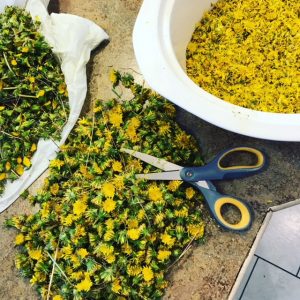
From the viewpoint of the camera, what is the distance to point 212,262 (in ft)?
4.29

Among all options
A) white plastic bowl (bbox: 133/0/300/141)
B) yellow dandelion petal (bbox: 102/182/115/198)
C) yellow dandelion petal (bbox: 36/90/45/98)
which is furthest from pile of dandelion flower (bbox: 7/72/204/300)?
white plastic bowl (bbox: 133/0/300/141)

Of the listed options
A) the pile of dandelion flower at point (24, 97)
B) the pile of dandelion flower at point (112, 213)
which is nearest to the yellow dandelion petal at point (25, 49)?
the pile of dandelion flower at point (24, 97)

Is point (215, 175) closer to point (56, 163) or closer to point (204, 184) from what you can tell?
point (204, 184)

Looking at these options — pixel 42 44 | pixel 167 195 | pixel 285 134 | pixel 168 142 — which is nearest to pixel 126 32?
pixel 42 44

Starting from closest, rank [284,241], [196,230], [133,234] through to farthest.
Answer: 1. [133,234]
2. [196,230]
3. [284,241]

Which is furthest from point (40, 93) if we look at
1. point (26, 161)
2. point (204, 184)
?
point (204, 184)

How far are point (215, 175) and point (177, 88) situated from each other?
33cm

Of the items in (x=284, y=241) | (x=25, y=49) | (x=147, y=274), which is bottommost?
(x=284, y=241)

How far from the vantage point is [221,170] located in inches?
49.2

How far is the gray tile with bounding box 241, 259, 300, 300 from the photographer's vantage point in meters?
1.52

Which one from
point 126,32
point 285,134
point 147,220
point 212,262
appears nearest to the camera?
point 285,134

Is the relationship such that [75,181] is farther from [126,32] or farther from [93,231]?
[126,32]

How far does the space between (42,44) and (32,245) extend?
0.60m

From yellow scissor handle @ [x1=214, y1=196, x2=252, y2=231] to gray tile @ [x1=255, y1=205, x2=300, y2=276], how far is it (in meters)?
0.27
